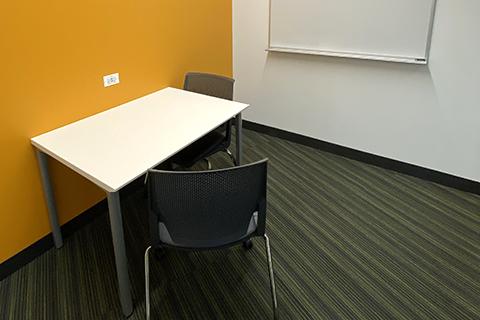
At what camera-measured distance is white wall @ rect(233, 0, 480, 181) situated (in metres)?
2.55

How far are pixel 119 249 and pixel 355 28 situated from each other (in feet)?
7.63

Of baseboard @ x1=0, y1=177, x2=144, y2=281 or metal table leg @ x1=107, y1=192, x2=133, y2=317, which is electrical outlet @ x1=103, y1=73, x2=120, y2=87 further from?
metal table leg @ x1=107, y1=192, x2=133, y2=317

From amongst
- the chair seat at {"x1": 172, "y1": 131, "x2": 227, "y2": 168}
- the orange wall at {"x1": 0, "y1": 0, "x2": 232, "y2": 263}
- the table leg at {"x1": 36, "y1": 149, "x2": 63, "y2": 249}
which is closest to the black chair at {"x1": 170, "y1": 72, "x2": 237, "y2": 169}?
the chair seat at {"x1": 172, "y1": 131, "x2": 227, "y2": 168}

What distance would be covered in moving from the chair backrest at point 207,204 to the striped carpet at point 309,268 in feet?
1.64

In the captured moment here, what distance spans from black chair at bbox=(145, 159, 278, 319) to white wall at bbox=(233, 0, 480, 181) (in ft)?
5.81

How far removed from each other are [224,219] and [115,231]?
516 mm

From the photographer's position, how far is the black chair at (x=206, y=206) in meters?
1.47

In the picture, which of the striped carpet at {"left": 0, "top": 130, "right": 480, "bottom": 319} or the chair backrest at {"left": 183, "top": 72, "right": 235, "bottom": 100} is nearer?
the striped carpet at {"left": 0, "top": 130, "right": 480, "bottom": 319}

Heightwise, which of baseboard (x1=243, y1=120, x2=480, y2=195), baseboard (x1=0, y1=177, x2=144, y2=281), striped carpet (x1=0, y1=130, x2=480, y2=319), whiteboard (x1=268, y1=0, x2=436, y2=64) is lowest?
striped carpet (x1=0, y1=130, x2=480, y2=319)

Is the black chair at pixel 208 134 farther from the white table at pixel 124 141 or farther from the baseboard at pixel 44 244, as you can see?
the baseboard at pixel 44 244

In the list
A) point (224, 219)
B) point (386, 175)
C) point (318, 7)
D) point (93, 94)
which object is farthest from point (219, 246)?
point (318, 7)

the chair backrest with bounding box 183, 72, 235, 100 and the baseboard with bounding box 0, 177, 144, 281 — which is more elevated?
the chair backrest with bounding box 183, 72, 235, 100

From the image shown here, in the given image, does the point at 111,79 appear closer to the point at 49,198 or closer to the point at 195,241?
the point at 49,198

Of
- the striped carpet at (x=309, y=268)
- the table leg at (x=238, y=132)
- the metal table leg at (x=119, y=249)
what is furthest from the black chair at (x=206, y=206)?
the table leg at (x=238, y=132)
